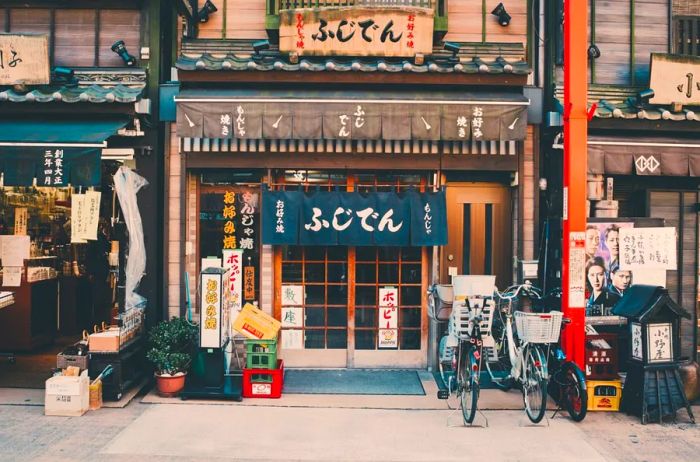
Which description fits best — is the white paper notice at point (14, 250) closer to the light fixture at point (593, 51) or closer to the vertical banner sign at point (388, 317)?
the vertical banner sign at point (388, 317)

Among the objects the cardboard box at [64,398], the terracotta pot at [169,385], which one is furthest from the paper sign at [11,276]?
the terracotta pot at [169,385]

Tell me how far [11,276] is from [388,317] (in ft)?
A: 23.9

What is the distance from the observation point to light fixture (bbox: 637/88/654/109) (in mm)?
9430

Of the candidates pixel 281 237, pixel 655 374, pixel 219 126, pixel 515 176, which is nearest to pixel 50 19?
pixel 219 126

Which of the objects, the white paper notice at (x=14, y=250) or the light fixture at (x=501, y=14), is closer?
the light fixture at (x=501, y=14)

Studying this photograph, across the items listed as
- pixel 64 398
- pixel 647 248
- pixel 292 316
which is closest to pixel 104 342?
pixel 64 398

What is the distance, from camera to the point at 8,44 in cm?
918

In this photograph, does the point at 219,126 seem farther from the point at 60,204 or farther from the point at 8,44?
the point at 60,204

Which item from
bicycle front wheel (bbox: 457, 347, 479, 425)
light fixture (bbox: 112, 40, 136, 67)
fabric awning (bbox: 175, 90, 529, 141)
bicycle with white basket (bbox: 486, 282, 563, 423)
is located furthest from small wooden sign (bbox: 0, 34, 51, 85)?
bicycle with white basket (bbox: 486, 282, 563, 423)

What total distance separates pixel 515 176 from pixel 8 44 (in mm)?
9150

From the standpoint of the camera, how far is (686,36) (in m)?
10.4

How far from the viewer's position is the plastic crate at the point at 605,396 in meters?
8.34

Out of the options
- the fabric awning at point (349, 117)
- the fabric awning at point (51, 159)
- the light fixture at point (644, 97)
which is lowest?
the fabric awning at point (51, 159)

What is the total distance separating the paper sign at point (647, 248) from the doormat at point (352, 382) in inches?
165
